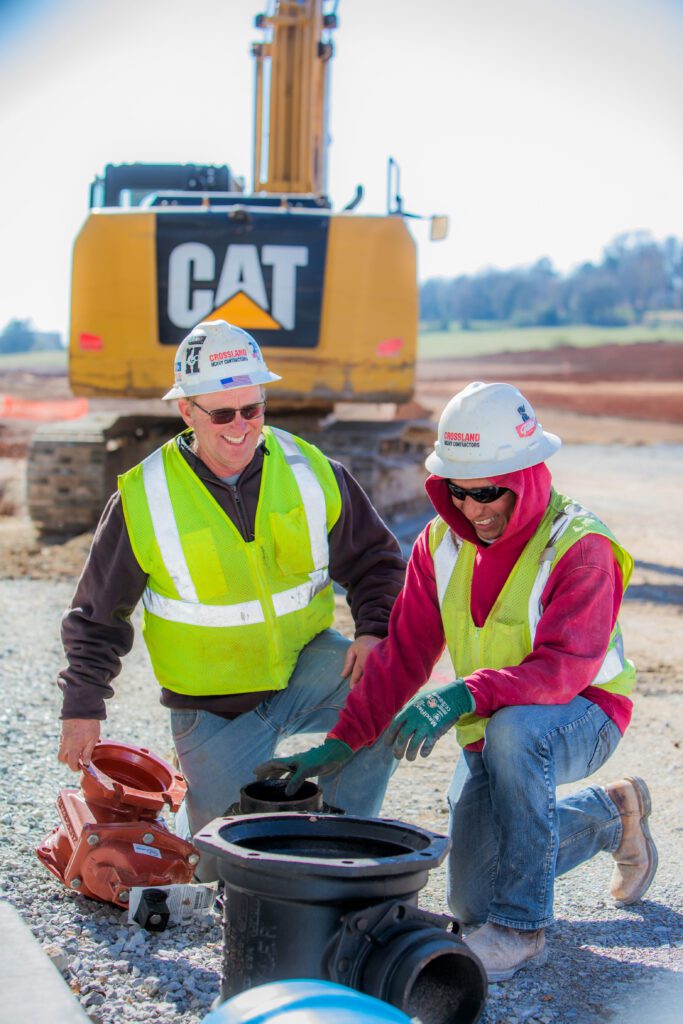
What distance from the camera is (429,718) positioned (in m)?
3.12

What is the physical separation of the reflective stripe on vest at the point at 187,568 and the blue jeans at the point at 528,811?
0.84 metres

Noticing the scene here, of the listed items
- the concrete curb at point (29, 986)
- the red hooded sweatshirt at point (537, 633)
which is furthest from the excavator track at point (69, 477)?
the concrete curb at point (29, 986)

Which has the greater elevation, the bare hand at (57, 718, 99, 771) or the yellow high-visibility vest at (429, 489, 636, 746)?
the yellow high-visibility vest at (429, 489, 636, 746)

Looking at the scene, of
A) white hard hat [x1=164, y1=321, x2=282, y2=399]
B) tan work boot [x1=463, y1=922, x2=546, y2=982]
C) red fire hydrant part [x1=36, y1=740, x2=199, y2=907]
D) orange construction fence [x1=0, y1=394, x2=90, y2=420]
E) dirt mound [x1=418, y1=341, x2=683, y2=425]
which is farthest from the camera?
dirt mound [x1=418, y1=341, x2=683, y2=425]

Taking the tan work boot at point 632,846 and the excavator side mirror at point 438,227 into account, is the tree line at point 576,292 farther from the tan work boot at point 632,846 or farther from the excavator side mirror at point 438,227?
the tan work boot at point 632,846

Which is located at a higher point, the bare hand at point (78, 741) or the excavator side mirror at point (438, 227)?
the excavator side mirror at point (438, 227)

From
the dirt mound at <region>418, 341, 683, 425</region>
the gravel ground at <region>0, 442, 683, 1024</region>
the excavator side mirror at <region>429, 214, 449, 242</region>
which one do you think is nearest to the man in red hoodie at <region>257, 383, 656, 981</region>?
the gravel ground at <region>0, 442, 683, 1024</region>

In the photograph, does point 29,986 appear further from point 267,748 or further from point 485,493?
point 485,493

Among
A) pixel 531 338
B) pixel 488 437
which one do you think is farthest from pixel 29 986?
pixel 531 338

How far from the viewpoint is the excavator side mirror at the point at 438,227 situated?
9.28m

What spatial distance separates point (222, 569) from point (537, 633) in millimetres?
1031

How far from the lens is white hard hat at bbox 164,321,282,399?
3904 millimetres

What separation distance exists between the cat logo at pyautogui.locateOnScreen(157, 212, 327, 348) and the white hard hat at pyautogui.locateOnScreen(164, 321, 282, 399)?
16.3ft

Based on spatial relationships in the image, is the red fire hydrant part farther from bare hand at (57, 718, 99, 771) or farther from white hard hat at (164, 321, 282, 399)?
white hard hat at (164, 321, 282, 399)
